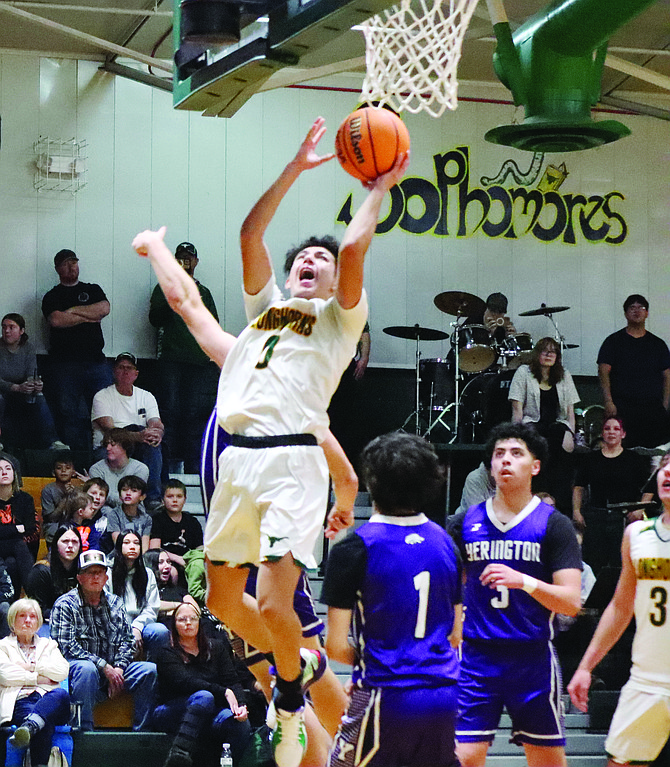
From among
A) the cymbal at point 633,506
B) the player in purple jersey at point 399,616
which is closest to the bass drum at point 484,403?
the cymbal at point 633,506

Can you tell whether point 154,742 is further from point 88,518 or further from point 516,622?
point 516,622

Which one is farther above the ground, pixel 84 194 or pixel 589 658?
pixel 84 194

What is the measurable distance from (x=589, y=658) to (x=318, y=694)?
5.10ft

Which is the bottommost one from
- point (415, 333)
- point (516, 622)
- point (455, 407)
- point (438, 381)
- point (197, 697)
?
point (197, 697)

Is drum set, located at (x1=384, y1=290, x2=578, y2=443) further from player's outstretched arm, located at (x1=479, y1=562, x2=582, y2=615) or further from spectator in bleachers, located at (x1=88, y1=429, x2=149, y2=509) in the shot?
player's outstretched arm, located at (x1=479, y1=562, x2=582, y2=615)

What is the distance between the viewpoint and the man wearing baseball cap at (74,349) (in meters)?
13.0

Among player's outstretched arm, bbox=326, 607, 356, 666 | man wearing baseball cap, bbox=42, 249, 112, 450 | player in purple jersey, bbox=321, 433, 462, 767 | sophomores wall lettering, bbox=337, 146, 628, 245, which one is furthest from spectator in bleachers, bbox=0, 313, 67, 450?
player in purple jersey, bbox=321, 433, 462, 767

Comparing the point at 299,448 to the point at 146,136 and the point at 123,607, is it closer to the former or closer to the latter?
the point at 123,607

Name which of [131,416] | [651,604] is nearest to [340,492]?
[651,604]

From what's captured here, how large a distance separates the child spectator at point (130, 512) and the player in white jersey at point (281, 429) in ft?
19.1

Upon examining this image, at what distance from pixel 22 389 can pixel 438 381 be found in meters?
4.52

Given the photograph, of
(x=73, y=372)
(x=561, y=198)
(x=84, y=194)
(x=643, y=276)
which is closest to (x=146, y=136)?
(x=84, y=194)

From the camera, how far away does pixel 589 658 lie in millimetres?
5961

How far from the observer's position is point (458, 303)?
45.6 feet
